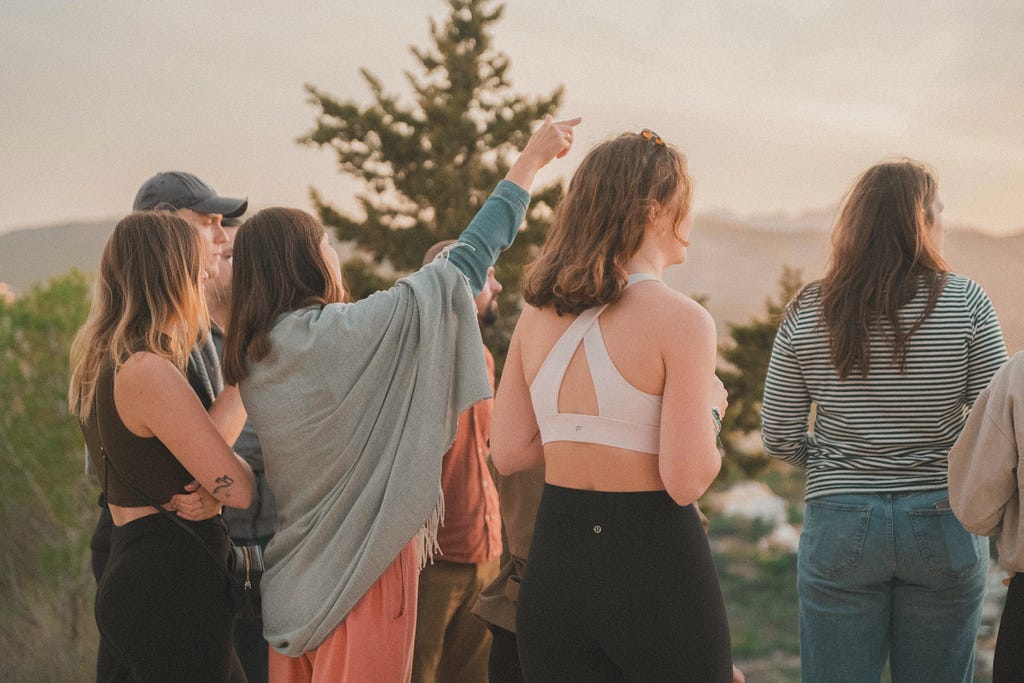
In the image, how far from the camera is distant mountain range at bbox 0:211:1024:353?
6.53 metres

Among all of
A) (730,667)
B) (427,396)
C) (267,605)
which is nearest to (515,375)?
(427,396)

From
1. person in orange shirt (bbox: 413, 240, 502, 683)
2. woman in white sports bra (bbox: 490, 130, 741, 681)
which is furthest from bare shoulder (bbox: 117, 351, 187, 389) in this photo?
person in orange shirt (bbox: 413, 240, 502, 683)

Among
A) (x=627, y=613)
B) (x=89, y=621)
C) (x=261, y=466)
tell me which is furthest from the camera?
(x=89, y=621)

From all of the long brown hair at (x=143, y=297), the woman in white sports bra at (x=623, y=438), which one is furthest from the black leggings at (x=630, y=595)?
the long brown hair at (x=143, y=297)

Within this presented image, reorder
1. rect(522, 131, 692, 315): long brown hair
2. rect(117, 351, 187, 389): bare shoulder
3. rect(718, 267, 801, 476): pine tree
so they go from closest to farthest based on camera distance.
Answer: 1. rect(522, 131, 692, 315): long brown hair
2. rect(117, 351, 187, 389): bare shoulder
3. rect(718, 267, 801, 476): pine tree

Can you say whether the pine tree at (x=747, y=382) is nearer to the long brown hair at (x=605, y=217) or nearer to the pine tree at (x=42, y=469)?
the pine tree at (x=42, y=469)

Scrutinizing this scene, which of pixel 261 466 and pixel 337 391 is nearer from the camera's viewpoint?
pixel 337 391

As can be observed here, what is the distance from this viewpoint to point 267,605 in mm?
2076

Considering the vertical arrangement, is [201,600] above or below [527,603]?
below

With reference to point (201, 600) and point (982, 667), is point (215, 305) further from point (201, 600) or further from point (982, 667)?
point (982, 667)

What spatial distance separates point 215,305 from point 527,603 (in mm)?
1541

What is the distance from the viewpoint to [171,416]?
6.41 ft

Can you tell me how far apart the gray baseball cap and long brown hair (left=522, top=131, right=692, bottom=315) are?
135 centimetres

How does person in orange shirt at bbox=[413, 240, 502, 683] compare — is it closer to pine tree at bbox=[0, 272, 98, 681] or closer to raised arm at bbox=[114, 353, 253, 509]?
raised arm at bbox=[114, 353, 253, 509]
